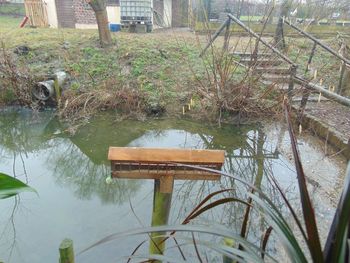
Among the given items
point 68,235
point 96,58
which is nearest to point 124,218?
point 68,235

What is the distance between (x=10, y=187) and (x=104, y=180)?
10.1ft

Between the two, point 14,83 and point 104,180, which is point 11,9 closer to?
point 14,83

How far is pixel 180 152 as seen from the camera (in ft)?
4.75

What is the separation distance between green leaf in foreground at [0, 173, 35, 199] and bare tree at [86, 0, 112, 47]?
801 centimetres

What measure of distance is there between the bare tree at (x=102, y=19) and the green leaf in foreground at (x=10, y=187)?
26.3 ft

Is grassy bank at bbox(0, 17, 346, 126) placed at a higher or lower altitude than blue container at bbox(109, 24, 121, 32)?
lower

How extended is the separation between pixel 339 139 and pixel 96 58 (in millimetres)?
5867

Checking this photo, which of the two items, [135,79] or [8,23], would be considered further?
[8,23]

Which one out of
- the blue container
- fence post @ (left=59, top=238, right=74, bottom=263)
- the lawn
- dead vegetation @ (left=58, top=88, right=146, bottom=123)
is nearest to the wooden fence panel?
the lawn

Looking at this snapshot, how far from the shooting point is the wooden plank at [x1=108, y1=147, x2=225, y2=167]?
56.4 inches

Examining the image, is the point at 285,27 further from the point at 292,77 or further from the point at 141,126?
the point at 141,126

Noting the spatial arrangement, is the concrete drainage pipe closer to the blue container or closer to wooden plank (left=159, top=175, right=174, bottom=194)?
wooden plank (left=159, top=175, right=174, bottom=194)

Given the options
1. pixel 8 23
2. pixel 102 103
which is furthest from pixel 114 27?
pixel 102 103

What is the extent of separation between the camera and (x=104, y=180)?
3.88 meters
